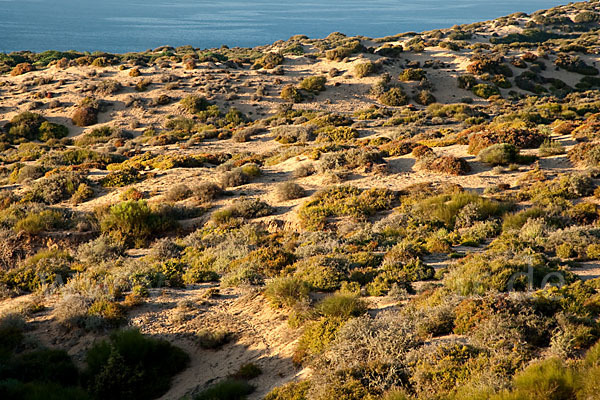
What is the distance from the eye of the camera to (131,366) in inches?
263

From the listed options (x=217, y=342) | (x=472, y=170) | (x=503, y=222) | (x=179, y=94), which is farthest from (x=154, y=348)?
(x=179, y=94)

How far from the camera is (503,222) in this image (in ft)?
34.4

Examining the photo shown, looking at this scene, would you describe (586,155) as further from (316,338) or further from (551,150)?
(316,338)

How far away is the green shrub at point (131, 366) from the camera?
638 centimetres

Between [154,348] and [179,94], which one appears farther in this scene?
[179,94]

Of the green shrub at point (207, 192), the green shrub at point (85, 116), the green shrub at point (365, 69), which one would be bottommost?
the green shrub at point (207, 192)

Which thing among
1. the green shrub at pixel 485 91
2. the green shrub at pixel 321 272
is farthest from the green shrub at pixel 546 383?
the green shrub at pixel 485 91

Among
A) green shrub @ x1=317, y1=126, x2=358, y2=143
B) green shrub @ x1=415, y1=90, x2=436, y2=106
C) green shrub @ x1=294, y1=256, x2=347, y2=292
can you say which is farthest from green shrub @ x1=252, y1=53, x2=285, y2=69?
green shrub @ x1=294, y1=256, x2=347, y2=292

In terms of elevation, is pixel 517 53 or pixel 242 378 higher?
pixel 517 53

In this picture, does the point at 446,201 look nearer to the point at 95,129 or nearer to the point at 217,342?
the point at 217,342

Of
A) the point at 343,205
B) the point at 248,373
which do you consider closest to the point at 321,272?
the point at 248,373

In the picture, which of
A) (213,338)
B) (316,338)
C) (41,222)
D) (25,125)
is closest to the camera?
(316,338)

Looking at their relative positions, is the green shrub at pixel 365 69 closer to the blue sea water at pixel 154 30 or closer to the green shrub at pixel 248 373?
the green shrub at pixel 248 373

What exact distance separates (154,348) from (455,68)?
1779 inches
